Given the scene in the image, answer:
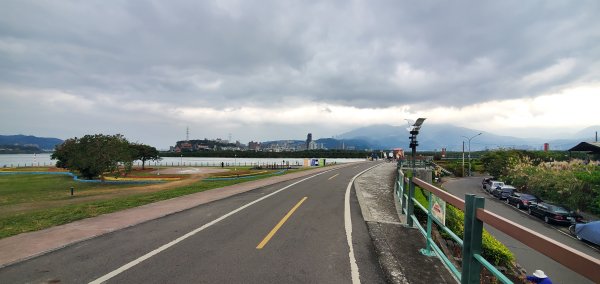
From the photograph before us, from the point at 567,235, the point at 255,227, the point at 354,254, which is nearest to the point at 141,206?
the point at 255,227

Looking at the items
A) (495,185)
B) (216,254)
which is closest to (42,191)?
(216,254)

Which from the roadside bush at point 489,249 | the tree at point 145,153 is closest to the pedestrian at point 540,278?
the roadside bush at point 489,249

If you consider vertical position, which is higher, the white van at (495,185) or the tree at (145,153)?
the tree at (145,153)

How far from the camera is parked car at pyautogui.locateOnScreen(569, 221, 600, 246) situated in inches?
778

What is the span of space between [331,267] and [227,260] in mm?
2125

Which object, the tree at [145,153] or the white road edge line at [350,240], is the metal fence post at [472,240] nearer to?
the white road edge line at [350,240]

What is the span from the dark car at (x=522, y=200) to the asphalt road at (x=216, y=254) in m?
30.5

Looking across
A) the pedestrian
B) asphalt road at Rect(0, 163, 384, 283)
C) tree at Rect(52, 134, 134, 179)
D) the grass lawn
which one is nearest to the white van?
the pedestrian

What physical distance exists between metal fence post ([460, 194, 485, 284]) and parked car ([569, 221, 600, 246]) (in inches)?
928

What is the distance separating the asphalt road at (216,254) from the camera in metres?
5.39

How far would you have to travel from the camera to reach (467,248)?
13.5 feet

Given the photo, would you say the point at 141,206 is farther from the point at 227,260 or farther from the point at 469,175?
the point at 469,175

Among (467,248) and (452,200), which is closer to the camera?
(467,248)

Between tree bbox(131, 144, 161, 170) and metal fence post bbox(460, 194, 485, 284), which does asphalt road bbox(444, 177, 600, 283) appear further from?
tree bbox(131, 144, 161, 170)
